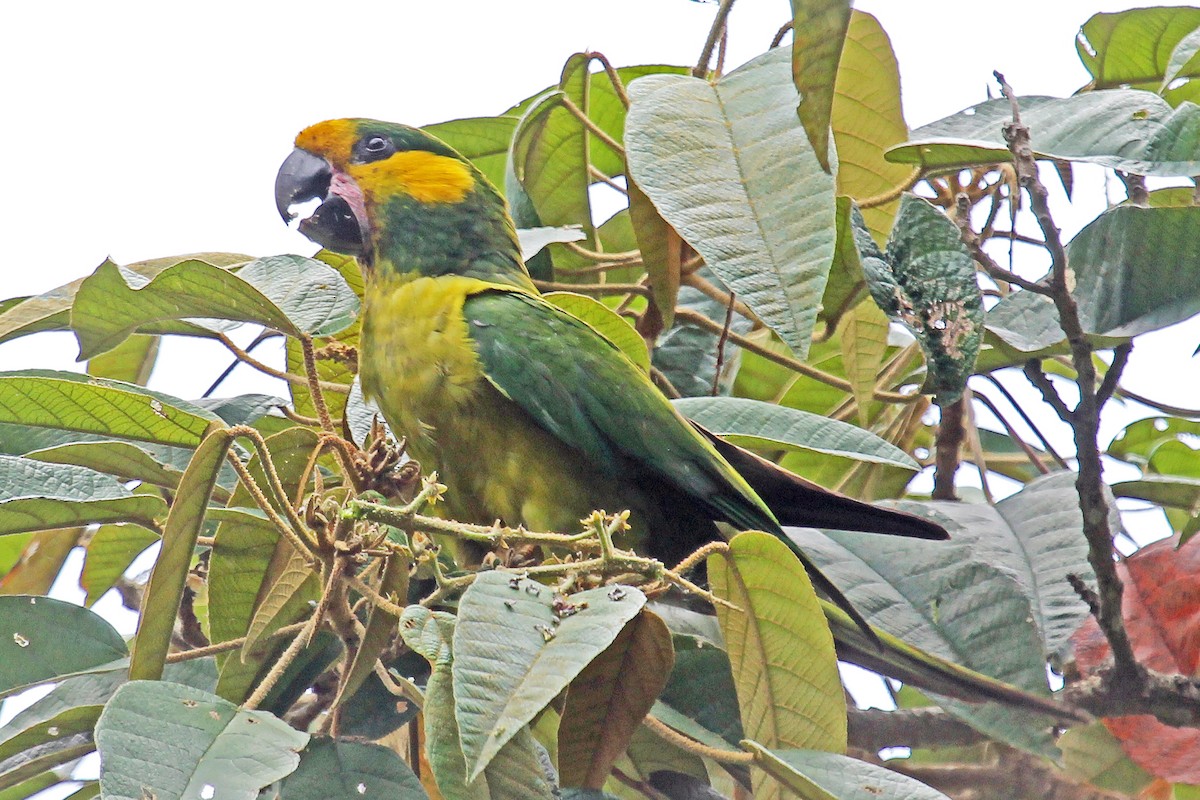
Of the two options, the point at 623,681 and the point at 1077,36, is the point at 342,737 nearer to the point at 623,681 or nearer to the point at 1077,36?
the point at 623,681

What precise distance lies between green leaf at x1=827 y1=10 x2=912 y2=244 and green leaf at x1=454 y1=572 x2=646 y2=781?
889 millimetres

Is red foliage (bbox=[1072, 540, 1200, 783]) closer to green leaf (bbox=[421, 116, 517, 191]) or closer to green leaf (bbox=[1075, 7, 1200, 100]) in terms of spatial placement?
green leaf (bbox=[1075, 7, 1200, 100])

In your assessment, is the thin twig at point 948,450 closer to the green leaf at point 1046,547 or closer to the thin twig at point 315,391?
the green leaf at point 1046,547

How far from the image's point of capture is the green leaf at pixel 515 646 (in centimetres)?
77

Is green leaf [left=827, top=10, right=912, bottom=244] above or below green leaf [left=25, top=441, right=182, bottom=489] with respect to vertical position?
above

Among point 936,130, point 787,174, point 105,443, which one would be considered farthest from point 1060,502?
point 105,443

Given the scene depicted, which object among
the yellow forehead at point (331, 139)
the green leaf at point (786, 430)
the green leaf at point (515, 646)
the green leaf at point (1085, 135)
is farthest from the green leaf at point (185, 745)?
the yellow forehead at point (331, 139)

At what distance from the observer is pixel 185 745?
88 cm

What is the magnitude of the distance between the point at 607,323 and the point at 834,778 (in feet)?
2.60

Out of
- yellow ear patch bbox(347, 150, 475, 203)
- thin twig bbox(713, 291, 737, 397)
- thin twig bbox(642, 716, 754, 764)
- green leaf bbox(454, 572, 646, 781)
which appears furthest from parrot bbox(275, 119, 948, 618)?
green leaf bbox(454, 572, 646, 781)

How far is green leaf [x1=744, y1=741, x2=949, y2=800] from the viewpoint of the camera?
2.94 ft

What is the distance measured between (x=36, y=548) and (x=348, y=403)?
26.1 inches

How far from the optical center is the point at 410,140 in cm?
186

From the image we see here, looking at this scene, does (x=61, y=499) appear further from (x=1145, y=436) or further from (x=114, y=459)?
(x=1145, y=436)
